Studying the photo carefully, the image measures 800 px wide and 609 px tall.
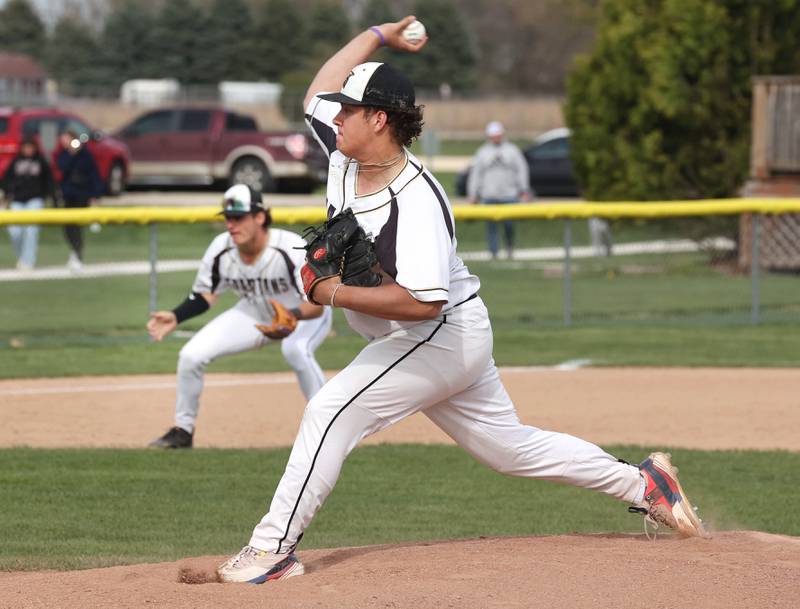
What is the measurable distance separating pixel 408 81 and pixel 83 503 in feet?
11.8

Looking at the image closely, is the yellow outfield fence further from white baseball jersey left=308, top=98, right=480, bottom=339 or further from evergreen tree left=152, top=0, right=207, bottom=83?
evergreen tree left=152, top=0, right=207, bottom=83

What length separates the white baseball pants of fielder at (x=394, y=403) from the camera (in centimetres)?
547

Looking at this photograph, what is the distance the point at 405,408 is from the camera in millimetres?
5609

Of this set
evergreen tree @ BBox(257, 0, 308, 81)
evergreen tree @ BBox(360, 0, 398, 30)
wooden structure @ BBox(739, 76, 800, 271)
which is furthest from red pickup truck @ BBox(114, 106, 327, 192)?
evergreen tree @ BBox(360, 0, 398, 30)

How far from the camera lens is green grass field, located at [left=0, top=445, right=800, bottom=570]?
716 cm

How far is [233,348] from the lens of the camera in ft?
32.0

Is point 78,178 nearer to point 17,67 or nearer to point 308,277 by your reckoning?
point 308,277

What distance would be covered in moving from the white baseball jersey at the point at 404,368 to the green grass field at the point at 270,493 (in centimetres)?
149

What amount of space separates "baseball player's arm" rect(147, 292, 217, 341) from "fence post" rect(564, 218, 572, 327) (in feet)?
21.3

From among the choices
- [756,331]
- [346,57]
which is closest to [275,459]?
[346,57]

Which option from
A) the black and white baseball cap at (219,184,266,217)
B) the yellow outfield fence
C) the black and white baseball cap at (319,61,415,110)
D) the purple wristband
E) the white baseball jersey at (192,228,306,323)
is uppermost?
the purple wristband

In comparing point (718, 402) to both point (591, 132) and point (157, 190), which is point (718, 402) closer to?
point (591, 132)

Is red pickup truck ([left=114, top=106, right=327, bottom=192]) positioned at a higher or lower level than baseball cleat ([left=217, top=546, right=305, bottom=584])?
lower

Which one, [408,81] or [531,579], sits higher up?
[408,81]
